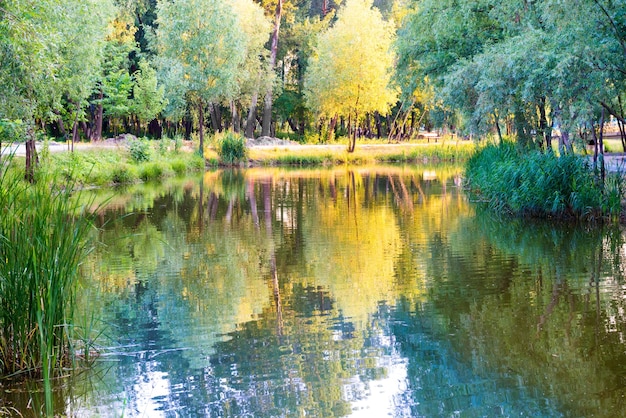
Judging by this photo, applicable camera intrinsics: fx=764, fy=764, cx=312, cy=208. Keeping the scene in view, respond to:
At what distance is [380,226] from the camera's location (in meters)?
16.7

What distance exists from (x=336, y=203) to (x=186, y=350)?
1451 cm

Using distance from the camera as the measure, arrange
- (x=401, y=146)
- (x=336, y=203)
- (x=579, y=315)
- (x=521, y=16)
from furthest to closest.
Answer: (x=401, y=146) → (x=336, y=203) → (x=521, y=16) → (x=579, y=315)

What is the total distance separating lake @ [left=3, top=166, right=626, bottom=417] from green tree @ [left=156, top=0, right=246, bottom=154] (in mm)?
25529

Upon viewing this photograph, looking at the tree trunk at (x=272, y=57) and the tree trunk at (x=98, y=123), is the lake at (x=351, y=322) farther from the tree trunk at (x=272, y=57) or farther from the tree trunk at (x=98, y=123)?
the tree trunk at (x=272, y=57)

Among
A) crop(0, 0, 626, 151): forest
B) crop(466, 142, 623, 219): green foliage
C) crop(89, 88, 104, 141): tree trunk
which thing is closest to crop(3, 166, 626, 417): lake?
crop(466, 142, 623, 219): green foliage

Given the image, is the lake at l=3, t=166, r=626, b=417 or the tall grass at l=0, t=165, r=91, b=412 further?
the lake at l=3, t=166, r=626, b=417

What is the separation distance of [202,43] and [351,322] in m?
34.2

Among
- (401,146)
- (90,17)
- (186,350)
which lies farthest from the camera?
(401,146)

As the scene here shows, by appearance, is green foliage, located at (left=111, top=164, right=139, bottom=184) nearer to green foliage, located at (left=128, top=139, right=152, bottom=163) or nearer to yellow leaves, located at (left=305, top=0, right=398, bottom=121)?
green foliage, located at (left=128, top=139, right=152, bottom=163)

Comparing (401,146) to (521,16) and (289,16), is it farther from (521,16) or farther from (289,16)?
(521,16)

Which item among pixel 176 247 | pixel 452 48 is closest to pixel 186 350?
pixel 176 247

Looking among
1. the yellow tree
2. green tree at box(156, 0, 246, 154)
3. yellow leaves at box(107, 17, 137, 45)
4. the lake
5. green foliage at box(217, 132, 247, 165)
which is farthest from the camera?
yellow leaves at box(107, 17, 137, 45)

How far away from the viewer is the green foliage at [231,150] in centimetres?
4097

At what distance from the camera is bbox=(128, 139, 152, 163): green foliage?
33594 millimetres
